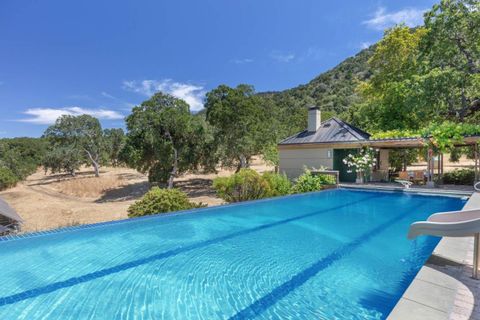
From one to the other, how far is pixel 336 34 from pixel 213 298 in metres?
21.7

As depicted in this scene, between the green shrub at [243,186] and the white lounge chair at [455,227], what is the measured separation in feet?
29.0

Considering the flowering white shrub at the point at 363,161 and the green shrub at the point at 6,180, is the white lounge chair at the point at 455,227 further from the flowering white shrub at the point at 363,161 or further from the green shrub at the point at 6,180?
the green shrub at the point at 6,180

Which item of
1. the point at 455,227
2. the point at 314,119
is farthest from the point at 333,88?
the point at 455,227

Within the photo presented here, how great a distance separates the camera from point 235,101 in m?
21.2

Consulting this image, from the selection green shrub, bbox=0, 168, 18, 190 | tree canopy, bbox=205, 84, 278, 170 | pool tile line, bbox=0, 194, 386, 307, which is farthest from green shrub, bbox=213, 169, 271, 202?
green shrub, bbox=0, 168, 18, 190

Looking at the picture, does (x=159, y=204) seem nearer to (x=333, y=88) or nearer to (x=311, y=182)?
(x=311, y=182)

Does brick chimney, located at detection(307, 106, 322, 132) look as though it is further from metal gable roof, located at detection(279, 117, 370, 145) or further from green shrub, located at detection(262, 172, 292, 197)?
green shrub, located at detection(262, 172, 292, 197)

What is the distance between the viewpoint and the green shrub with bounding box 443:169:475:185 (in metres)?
15.6

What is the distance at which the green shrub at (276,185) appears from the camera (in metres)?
12.9

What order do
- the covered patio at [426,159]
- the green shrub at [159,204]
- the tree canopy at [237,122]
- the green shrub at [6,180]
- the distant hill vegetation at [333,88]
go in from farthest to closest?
the distant hill vegetation at [333,88], the green shrub at [6,180], the tree canopy at [237,122], the covered patio at [426,159], the green shrub at [159,204]

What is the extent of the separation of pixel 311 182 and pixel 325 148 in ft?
10.5

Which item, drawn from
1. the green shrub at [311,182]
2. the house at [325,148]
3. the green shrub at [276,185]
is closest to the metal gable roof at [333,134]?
the house at [325,148]

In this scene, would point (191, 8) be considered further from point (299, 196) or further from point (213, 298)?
point (213, 298)

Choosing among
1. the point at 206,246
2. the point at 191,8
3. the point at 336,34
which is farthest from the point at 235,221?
the point at 336,34
